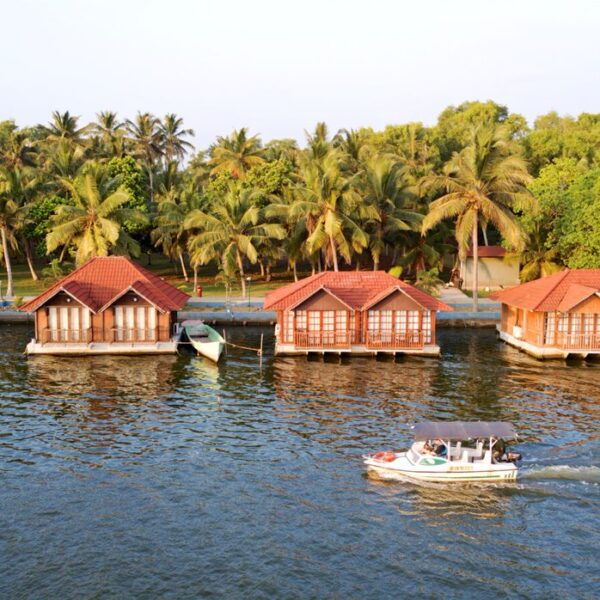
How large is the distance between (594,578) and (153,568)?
12783 mm

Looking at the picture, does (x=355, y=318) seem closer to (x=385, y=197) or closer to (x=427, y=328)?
(x=427, y=328)

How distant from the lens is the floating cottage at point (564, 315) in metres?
46.0

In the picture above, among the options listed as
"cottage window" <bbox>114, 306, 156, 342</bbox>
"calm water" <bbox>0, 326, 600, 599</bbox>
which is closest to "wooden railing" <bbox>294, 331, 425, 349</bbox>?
"calm water" <bbox>0, 326, 600, 599</bbox>

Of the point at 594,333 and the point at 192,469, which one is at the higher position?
the point at 594,333

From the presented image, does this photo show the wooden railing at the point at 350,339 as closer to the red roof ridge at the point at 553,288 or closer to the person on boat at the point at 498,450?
the red roof ridge at the point at 553,288

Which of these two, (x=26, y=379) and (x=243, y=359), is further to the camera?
(x=243, y=359)

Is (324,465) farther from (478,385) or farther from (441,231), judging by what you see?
(441,231)

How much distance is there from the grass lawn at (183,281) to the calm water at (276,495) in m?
33.5

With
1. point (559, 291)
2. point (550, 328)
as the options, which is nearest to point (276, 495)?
point (550, 328)

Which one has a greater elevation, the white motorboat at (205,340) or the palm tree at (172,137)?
the palm tree at (172,137)

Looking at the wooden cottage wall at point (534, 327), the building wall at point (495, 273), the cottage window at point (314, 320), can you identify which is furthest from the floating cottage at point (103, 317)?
the building wall at point (495, 273)

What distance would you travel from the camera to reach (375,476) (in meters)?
26.6

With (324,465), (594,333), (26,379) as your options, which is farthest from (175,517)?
(594,333)

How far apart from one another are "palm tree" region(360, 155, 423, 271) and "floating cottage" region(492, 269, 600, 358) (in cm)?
1977
